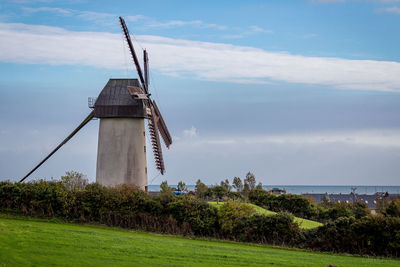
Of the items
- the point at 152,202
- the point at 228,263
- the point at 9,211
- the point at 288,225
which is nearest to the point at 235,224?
the point at 288,225

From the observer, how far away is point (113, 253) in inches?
648

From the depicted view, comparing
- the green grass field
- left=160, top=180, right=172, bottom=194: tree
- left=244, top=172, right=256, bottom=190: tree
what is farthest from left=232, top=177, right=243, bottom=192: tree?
the green grass field

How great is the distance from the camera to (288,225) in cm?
2520

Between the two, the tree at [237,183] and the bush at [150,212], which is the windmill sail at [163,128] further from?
the tree at [237,183]

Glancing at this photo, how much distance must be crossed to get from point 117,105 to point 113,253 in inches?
670

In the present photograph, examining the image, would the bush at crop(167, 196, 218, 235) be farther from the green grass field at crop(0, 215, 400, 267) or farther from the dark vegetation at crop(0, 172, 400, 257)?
the green grass field at crop(0, 215, 400, 267)

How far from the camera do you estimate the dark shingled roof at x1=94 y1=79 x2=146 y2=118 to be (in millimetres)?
32188

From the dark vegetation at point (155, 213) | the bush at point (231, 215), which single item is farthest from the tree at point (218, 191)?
the bush at point (231, 215)

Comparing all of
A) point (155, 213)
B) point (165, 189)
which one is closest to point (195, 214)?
point (155, 213)

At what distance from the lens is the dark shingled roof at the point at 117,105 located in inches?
1267

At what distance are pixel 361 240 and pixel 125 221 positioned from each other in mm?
12194

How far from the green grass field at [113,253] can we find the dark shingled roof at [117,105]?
44.0 ft

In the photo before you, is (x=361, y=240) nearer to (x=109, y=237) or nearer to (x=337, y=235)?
(x=337, y=235)

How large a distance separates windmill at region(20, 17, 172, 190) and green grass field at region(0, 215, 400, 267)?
12.0 meters
